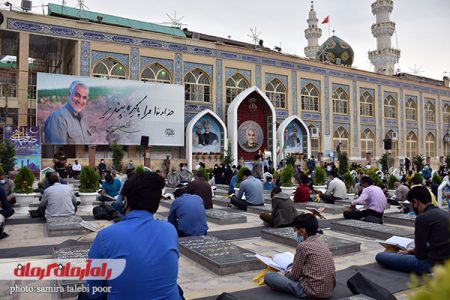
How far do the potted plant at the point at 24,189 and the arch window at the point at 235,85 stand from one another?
16.9 metres

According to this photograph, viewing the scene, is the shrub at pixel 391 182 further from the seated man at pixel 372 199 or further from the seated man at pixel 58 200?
the seated man at pixel 58 200

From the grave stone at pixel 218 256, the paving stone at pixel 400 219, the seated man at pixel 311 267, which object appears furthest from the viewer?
the paving stone at pixel 400 219

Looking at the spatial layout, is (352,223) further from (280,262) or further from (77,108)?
(77,108)

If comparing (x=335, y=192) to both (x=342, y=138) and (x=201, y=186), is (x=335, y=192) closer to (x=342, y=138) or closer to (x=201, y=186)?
(x=201, y=186)

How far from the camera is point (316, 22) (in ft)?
135

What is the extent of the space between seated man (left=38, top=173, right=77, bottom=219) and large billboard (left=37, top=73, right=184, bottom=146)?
464 inches

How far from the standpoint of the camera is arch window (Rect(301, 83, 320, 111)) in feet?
92.6

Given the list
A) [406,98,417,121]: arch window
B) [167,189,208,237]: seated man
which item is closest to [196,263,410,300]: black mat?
[167,189,208,237]: seated man

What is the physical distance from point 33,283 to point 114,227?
2828mm

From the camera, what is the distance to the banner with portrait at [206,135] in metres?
23.0

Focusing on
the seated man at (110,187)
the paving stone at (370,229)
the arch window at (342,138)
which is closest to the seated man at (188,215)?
the paving stone at (370,229)

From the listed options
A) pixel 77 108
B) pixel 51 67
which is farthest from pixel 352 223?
pixel 51 67

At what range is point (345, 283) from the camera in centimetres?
426

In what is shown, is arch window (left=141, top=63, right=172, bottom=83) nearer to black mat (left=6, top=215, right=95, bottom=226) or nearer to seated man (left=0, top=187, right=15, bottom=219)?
black mat (left=6, top=215, right=95, bottom=226)
